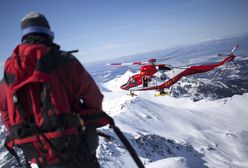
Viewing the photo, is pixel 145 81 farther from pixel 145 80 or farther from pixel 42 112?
pixel 42 112

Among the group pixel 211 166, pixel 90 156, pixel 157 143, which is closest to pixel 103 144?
pixel 157 143

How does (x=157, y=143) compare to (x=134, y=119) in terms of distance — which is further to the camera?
(x=134, y=119)

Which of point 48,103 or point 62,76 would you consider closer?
point 48,103

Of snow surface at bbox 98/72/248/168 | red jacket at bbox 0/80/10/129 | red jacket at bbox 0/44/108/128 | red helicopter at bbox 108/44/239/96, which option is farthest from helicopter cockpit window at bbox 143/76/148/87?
snow surface at bbox 98/72/248/168

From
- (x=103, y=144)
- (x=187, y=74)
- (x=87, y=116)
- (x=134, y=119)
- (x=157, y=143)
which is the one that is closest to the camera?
(x=87, y=116)

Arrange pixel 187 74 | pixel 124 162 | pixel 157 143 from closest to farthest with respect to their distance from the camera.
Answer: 1. pixel 187 74
2. pixel 124 162
3. pixel 157 143

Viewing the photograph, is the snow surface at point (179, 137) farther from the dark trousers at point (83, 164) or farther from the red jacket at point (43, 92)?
the red jacket at point (43, 92)

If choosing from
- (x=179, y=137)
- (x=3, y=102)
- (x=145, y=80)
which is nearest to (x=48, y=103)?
(x=3, y=102)

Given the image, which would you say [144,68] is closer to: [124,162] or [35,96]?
[35,96]
